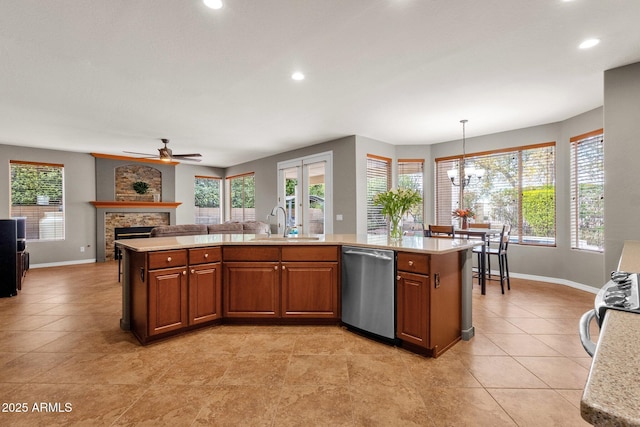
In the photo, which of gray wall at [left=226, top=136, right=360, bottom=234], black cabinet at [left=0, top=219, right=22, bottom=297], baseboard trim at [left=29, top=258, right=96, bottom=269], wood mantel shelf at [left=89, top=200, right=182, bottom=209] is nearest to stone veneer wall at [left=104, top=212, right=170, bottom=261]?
wood mantel shelf at [left=89, top=200, right=182, bottom=209]

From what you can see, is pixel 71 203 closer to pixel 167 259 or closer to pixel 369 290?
pixel 167 259

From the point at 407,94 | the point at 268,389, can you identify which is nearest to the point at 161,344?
the point at 268,389

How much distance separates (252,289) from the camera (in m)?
3.10

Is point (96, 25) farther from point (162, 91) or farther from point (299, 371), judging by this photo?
point (299, 371)

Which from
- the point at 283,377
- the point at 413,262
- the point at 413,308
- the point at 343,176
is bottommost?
the point at 283,377

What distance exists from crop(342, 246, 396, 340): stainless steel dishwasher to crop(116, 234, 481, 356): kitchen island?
8cm

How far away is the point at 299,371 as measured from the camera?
89.5 inches

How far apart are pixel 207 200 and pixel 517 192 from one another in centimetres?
820

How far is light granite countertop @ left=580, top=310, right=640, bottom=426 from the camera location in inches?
15.1

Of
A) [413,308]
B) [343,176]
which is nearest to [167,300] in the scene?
[413,308]

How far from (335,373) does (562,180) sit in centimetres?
495

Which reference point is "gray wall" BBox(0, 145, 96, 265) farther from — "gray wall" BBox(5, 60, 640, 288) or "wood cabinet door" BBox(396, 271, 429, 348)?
"wood cabinet door" BBox(396, 271, 429, 348)

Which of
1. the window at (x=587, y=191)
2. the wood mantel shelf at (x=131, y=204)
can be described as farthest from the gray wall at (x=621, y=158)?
the wood mantel shelf at (x=131, y=204)

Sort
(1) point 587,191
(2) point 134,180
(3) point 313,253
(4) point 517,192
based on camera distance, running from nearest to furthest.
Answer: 1. (3) point 313,253
2. (1) point 587,191
3. (4) point 517,192
4. (2) point 134,180
